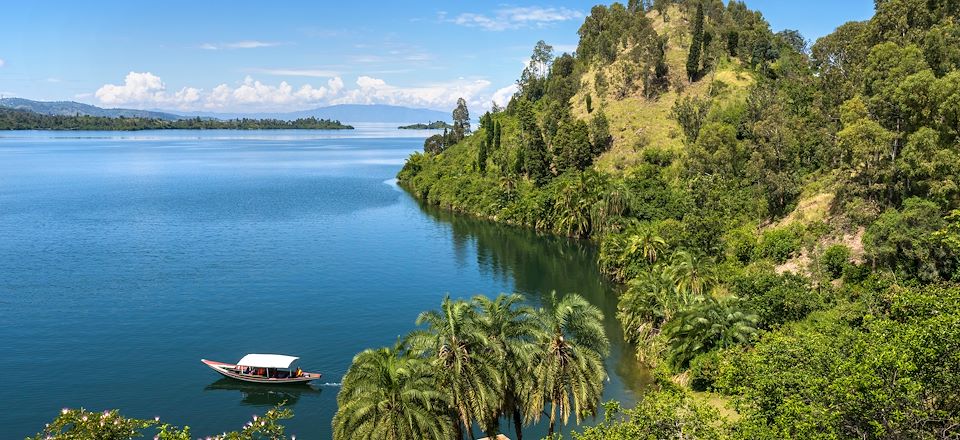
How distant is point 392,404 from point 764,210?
55832 mm

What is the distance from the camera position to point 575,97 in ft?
468

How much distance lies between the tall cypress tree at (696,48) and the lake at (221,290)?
52352mm

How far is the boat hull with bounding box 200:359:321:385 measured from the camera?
4594 cm

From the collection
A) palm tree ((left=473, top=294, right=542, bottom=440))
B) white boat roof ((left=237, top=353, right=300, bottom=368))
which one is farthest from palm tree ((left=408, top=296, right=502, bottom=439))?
white boat roof ((left=237, top=353, right=300, bottom=368))

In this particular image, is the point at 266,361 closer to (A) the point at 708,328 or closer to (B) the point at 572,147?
(A) the point at 708,328

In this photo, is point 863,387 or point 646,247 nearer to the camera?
point 863,387

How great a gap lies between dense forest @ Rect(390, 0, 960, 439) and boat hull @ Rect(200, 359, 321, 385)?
17029mm

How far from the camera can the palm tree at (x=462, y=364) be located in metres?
29.5

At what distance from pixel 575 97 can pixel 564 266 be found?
7114 cm

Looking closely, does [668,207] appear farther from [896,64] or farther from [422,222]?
[422,222]

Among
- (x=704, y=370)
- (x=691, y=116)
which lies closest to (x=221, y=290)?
(x=704, y=370)

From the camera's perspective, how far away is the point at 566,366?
31.5 m

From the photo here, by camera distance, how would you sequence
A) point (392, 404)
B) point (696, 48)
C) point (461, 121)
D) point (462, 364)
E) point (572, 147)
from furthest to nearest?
point (461, 121)
point (696, 48)
point (572, 147)
point (462, 364)
point (392, 404)

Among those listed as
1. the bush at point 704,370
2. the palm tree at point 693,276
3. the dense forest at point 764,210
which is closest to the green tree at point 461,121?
the dense forest at point 764,210
